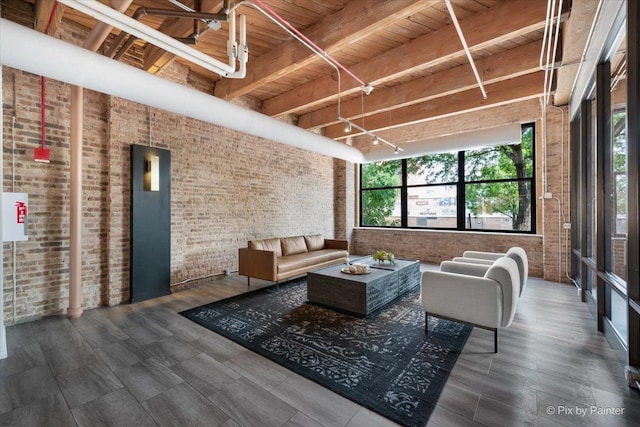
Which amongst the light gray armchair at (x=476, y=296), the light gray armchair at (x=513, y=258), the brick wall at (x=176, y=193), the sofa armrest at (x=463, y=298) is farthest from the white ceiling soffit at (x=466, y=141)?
the sofa armrest at (x=463, y=298)

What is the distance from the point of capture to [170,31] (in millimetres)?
3512

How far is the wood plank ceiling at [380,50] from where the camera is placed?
10.3ft

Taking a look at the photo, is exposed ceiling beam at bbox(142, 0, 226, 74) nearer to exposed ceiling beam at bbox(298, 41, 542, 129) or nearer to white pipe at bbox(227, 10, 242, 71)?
white pipe at bbox(227, 10, 242, 71)

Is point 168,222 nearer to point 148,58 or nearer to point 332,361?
point 148,58

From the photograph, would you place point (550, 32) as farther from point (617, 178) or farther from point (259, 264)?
point (259, 264)

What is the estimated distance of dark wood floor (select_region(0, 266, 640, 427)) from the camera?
1939mm

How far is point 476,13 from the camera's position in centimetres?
338

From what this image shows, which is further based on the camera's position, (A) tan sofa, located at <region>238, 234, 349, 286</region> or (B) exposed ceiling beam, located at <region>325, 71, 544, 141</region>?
(A) tan sofa, located at <region>238, 234, 349, 286</region>

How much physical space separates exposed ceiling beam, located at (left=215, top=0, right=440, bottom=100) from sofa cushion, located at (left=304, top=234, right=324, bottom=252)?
3.46 meters

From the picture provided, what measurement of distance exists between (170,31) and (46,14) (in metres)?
1.30

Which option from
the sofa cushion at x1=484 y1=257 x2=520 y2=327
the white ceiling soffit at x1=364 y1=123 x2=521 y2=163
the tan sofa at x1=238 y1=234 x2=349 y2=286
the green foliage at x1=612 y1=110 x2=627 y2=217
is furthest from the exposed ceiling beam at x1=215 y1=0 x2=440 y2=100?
the white ceiling soffit at x1=364 y1=123 x2=521 y2=163

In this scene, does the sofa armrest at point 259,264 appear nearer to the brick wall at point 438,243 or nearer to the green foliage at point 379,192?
the brick wall at point 438,243

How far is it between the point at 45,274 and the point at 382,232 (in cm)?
709

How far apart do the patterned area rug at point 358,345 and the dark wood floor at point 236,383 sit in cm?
13
